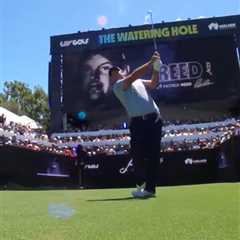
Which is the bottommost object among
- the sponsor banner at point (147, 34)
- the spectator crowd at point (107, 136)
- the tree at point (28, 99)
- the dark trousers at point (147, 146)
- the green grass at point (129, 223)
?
the green grass at point (129, 223)

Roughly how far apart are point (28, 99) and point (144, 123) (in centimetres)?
6853

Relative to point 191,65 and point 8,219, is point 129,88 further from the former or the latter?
point 191,65

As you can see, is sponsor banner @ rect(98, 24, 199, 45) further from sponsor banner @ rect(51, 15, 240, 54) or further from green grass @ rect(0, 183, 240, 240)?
green grass @ rect(0, 183, 240, 240)

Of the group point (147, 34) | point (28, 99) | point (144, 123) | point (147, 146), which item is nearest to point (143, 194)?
point (147, 146)

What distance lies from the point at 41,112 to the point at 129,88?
66.9m

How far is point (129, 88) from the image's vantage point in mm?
5793

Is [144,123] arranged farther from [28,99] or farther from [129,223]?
[28,99]

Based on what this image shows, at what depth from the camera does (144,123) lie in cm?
577

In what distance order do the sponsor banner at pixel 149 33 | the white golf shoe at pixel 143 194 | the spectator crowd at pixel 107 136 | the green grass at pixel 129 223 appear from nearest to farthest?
the green grass at pixel 129 223 → the white golf shoe at pixel 143 194 → the spectator crowd at pixel 107 136 → the sponsor banner at pixel 149 33

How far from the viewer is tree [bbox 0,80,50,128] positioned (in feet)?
236

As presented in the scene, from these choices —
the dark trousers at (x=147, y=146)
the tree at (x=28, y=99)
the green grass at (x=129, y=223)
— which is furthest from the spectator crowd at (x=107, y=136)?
the tree at (x=28, y=99)

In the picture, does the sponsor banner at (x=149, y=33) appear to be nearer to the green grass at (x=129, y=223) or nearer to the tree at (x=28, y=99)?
the green grass at (x=129, y=223)

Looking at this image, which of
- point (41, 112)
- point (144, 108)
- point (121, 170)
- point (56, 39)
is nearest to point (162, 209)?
point (144, 108)

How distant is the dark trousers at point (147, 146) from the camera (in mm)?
5785
